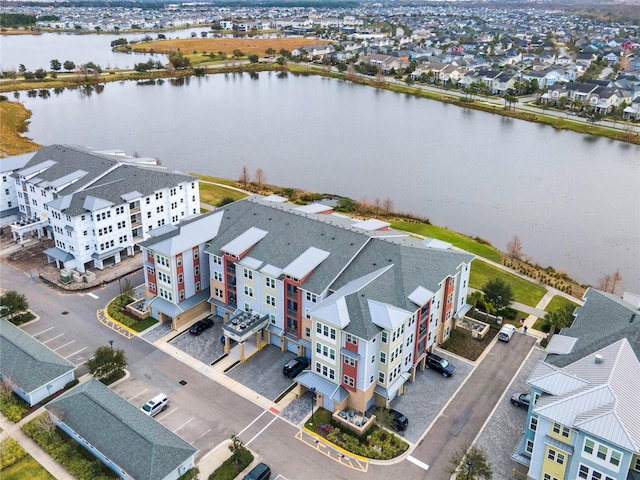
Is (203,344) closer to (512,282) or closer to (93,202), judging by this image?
(93,202)

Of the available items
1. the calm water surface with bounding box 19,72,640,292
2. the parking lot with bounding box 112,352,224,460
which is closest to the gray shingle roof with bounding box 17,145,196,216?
the parking lot with bounding box 112,352,224,460

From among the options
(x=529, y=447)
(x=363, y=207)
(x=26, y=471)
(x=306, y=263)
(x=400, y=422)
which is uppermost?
(x=306, y=263)

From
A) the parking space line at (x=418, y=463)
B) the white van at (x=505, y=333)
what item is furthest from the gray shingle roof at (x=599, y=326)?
the parking space line at (x=418, y=463)

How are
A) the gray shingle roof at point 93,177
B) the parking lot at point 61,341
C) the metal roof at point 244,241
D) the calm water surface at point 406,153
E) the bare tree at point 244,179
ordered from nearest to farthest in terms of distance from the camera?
the parking lot at point 61,341 → the metal roof at point 244,241 → the gray shingle roof at point 93,177 → the calm water surface at point 406,153 → the bare tree at point 244,179

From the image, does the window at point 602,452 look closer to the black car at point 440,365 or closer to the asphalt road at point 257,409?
the asphalt road at point 257,409

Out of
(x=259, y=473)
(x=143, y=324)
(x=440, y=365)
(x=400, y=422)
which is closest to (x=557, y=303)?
(x=440, y=365)

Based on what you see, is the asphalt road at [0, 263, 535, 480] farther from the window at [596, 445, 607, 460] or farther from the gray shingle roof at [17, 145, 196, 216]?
the gray shingle roof at [17, 145, 196, 216]

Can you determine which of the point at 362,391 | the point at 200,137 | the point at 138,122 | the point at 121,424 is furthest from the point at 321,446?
the point at 138,122
